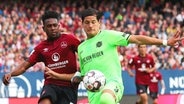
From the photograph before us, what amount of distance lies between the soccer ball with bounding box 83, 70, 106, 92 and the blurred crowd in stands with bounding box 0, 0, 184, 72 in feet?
42.2

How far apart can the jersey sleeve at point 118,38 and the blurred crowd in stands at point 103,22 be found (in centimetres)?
1257

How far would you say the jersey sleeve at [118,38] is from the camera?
386 inches

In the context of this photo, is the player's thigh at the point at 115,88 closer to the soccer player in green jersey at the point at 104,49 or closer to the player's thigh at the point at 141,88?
the soccer player in green jersey at the point at 104,49

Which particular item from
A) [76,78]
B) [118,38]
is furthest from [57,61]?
[118,38]

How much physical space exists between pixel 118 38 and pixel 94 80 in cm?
80

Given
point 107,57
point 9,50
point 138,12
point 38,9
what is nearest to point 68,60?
point 107,57

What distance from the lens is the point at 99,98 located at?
9.58 metres

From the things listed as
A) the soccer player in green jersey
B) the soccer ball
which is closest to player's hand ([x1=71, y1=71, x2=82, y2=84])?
the soccer player in green jersey

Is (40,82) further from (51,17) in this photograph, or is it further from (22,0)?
(51,17)

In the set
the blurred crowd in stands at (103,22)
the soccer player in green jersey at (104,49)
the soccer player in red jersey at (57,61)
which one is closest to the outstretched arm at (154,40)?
the soccer player in green jersey at (104,49)

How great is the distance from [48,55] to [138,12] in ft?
66.9

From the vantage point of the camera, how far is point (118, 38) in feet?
32.3

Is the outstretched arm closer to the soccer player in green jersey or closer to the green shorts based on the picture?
the soccer player in green jersey

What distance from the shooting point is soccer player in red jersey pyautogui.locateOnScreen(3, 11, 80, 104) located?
1073 cm
